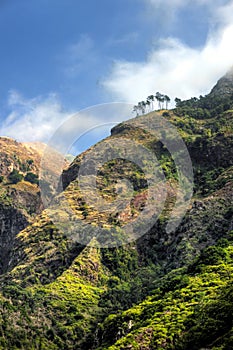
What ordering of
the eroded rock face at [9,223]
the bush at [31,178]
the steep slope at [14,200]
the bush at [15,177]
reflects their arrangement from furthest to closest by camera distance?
the bush at [31,178]
the bush at [15,177]
the steep slope at [14,200]
the eroded rock face at [9,223]

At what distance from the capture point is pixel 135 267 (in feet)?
316

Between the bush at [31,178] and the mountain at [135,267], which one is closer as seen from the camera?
the mountain at [135,267]

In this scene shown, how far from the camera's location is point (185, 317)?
159 feet

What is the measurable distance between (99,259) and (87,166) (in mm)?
39660

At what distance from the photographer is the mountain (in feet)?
163

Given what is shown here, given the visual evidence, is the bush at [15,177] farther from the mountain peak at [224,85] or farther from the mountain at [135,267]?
the mountain peak at [224,85]

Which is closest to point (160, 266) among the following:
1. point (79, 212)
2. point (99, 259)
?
point (99, 259)

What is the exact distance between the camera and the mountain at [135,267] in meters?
49.7

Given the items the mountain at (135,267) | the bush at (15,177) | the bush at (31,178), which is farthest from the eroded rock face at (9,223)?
the bush at (31,178)

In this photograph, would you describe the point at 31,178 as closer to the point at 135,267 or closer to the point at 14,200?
the point at 14,200

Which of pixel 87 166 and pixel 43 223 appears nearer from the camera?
pixel 43 223

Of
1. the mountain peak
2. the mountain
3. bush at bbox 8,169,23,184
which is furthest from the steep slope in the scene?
the mountain peak

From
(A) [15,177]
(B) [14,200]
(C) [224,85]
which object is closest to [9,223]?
(B) [14,200]

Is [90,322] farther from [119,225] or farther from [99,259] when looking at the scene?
[119,225]
